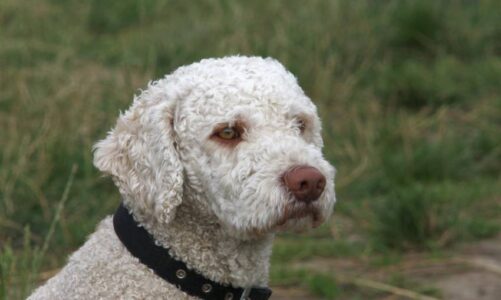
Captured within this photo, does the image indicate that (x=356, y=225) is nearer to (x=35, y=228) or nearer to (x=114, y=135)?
(x=35, y=228)

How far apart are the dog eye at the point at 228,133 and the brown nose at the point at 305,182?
0.29m

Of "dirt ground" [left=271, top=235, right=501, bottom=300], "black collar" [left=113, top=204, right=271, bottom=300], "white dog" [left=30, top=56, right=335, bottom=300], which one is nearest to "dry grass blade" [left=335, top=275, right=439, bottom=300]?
"dirt ground" [left=271, top=235, right=501, bottom=300]

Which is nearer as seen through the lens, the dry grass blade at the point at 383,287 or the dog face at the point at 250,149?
the dog face at the point at 250,149

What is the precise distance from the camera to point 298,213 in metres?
3.77

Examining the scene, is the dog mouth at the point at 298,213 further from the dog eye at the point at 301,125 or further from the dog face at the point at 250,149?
the dog eye at the point at 301,125

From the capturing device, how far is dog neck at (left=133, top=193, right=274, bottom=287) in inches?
158

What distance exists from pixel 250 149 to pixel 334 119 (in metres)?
4.63

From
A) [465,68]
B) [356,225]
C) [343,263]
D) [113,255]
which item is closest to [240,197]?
[113,255]

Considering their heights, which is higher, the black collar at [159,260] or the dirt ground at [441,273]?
the dirt ground at [441,273]

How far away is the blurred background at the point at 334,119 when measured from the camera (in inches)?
253

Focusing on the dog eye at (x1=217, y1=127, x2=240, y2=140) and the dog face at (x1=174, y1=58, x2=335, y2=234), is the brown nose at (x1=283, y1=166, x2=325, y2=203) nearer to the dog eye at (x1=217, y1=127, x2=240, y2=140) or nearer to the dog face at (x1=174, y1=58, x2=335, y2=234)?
the dog face at (x1=174, y1=58, x2=335, y2=234)

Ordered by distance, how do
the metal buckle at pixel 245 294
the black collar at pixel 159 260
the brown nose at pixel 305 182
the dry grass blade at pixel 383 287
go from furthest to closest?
the dry grass blade at pixel 383 287
the metal buckle at pixel 245 294
the black collar at pixel 159 260
the brown nose at pixel 305 182

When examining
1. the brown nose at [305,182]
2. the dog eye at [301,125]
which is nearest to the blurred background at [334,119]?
the dog eye at [301,125]

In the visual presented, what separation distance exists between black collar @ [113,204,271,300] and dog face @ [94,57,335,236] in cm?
6
